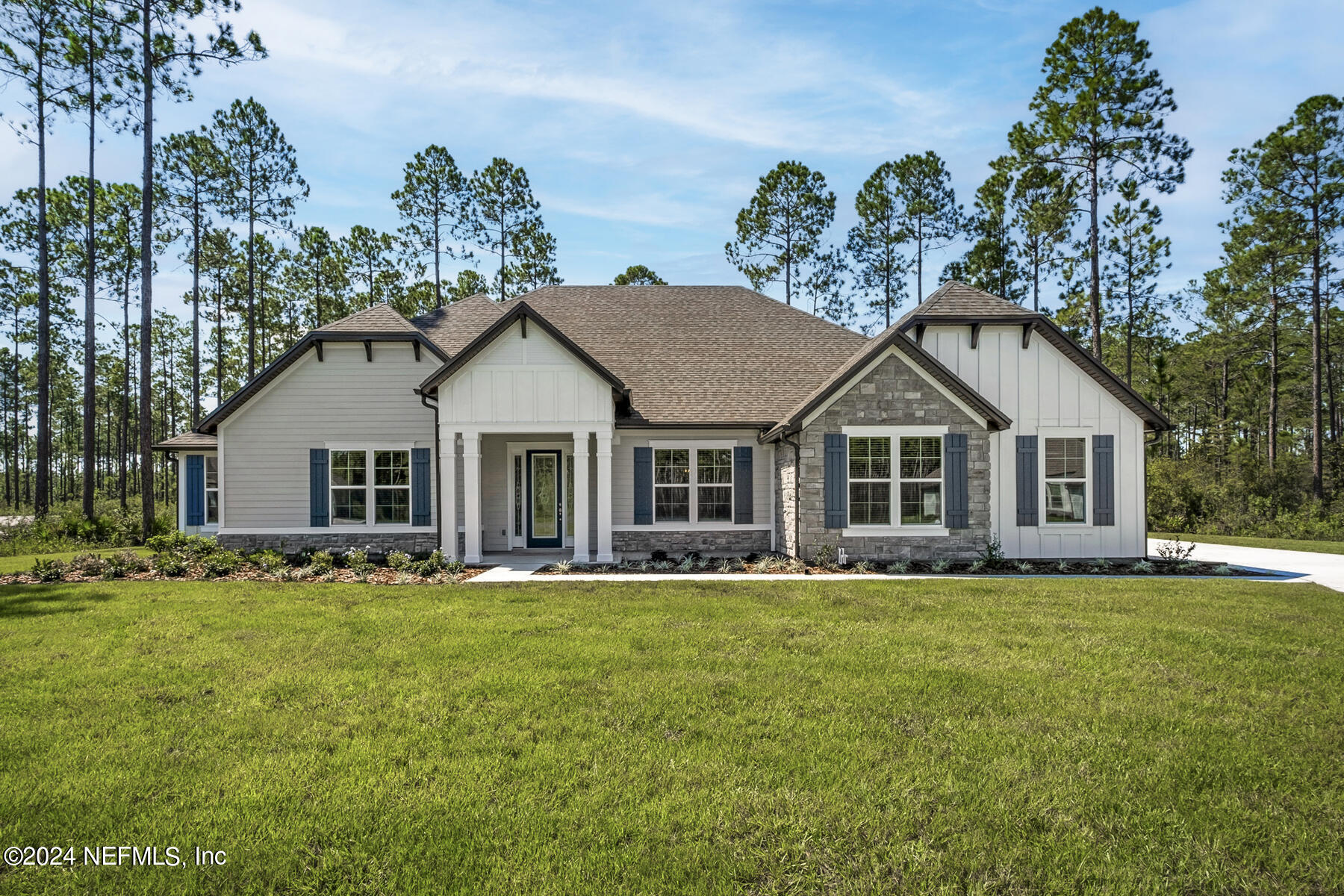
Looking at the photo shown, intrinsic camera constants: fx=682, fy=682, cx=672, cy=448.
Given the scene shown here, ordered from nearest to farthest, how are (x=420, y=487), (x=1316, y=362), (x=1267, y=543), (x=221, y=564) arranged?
(x=221, y=564) < (x=420, y=487) < (x=1267, y=543) < (x=1316, y=362)

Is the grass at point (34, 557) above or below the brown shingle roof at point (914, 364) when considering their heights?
below

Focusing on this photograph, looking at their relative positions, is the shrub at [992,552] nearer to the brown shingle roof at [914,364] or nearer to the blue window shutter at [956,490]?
the blue window shutter at [956,490]

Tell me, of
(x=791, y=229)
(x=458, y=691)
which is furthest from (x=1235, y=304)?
(x=458, y=691)

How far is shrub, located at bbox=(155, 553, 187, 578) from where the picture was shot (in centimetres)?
1160

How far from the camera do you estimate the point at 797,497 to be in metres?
12.9

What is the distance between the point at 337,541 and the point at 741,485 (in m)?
8.57

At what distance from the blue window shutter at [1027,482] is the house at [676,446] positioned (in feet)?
0.10

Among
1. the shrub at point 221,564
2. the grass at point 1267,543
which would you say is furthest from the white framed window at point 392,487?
the grass at point 1267,543

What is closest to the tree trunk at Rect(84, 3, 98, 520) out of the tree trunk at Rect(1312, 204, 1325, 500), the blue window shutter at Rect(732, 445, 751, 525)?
the blue window shutter at Rect(732, 445, 751, 525)

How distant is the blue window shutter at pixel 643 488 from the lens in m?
14.4

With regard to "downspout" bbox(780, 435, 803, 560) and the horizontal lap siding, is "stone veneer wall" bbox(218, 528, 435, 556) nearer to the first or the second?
the horizontal lap siding

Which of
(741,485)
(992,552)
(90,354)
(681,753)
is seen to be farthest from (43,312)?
(992,552)

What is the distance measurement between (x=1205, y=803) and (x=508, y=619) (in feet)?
21.0

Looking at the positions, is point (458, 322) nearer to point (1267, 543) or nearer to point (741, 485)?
point (741, 485)
